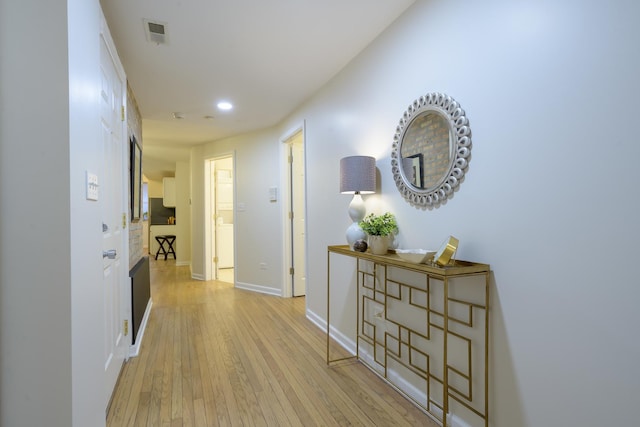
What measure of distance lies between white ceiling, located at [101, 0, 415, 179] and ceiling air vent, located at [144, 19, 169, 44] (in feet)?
0.08

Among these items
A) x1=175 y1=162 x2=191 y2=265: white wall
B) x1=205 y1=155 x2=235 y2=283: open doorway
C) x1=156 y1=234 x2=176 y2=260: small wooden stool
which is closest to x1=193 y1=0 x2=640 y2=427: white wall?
x1=205 y1=155 x2=235 y2=283: open doorway

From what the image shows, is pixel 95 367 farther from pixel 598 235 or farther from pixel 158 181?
pixel 158 181

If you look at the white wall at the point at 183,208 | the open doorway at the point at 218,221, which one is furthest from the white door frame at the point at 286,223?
the white wall at the point at 183,208

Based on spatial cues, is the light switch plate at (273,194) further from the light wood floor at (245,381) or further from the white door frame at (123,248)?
the white door frame at (123,248)

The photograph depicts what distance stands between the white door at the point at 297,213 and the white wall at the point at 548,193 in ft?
8.19

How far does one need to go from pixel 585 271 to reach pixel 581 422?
52 cm

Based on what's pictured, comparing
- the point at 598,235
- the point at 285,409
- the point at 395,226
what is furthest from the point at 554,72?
the point at 285,409

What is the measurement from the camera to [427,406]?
171 centimetres

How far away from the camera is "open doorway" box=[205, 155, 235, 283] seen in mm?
5371

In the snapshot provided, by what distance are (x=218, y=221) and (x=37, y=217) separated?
17.4ft

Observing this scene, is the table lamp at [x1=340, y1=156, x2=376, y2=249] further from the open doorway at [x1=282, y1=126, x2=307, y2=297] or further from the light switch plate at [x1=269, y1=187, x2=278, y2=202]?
the light switch plate at [x1=269, y1=187, x2=278, y2=202]

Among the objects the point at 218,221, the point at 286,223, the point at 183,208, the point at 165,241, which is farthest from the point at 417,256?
the point at 165,241

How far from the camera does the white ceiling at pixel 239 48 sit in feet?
6.20

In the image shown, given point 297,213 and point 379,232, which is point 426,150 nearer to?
point 379,232
